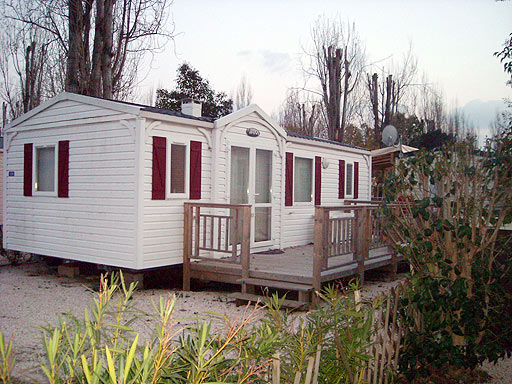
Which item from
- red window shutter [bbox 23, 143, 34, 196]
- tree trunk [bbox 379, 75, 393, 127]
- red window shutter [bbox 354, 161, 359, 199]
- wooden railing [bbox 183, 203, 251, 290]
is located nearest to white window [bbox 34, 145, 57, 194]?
red window shutter [bbox 23, 143, 34, 196]

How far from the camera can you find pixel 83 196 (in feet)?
27.0

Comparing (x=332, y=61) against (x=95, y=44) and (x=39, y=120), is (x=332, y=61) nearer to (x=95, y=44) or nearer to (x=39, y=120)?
(x=95, y=44)

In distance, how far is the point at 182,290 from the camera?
7.92 m

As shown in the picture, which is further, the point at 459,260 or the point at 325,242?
the point at 325,242

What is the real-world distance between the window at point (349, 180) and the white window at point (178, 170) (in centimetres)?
535

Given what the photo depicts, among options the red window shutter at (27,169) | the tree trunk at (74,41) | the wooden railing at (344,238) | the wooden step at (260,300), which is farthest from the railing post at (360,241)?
the tree trunk at (74,41)

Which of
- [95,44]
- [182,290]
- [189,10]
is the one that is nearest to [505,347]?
[182,290]

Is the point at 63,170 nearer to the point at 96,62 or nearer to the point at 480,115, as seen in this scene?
the point at 96,62

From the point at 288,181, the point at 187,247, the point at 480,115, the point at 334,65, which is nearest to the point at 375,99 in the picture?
the point at 334,65

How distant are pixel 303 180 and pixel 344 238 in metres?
3.30

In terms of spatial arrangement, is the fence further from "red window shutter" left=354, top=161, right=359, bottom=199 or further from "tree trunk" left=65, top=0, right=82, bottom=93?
"tree trunk" left=65, top=0, right=82, bottom=93

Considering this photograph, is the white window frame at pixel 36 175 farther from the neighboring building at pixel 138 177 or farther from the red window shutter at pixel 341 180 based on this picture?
the red window shutter at pixel 341 180

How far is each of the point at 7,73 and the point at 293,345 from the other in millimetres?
22278

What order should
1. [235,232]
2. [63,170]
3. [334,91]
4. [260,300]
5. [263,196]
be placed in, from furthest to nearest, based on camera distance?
[334,91] < [263,196] < [63,170] < [235,232] < [260,300]
